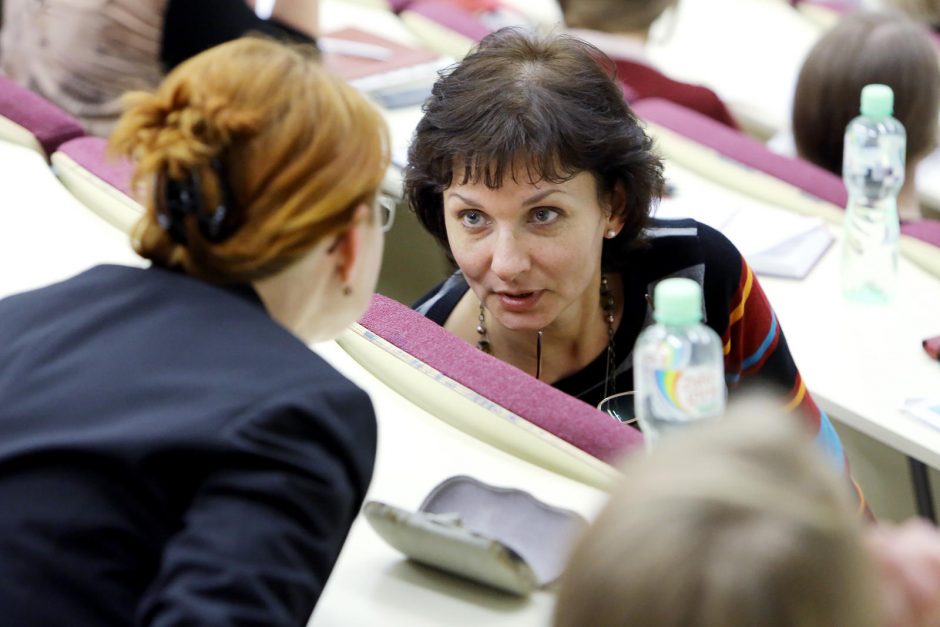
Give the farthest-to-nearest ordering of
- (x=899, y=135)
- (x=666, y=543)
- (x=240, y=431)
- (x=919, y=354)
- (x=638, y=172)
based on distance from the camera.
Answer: (x=899, y=135)
(x=919, y=354)
(x=638, y=172)
(x=240, y=431)
(x=666, y=543)

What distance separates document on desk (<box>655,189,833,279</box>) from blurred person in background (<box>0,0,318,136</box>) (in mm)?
886

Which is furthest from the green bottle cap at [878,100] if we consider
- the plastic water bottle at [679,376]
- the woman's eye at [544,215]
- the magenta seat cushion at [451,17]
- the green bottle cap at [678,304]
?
the magenta seat cushion at [451,17]

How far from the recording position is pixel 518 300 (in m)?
1.98

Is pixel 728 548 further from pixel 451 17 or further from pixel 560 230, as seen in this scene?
pixel 451 17

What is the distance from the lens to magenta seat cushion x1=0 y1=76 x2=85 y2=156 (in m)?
2.51

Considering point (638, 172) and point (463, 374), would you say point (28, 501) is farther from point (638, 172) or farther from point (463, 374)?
point (638, 172)

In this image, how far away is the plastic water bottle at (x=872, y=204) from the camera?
243 cm

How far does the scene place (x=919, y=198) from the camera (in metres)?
3.14

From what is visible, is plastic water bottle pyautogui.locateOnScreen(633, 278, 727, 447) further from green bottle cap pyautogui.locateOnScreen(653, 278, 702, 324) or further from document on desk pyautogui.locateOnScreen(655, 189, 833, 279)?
document on desk pyautogui.locateOnScreen(655, 189, 833, 279)

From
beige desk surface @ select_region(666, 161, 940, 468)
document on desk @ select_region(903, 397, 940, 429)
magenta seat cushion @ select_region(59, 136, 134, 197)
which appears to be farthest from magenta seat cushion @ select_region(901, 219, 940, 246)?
magenta seat cushion @ select_region(59, 136, 134, 197)

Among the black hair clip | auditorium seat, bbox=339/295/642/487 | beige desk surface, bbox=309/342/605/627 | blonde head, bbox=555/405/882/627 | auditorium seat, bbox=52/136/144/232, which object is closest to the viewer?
blonde head, bbox=555/405/882/627

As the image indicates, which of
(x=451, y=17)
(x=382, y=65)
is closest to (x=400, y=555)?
(x=382, y=65)

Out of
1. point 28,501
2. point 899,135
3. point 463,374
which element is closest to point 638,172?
point 463,374

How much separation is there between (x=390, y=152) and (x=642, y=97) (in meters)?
2.10
